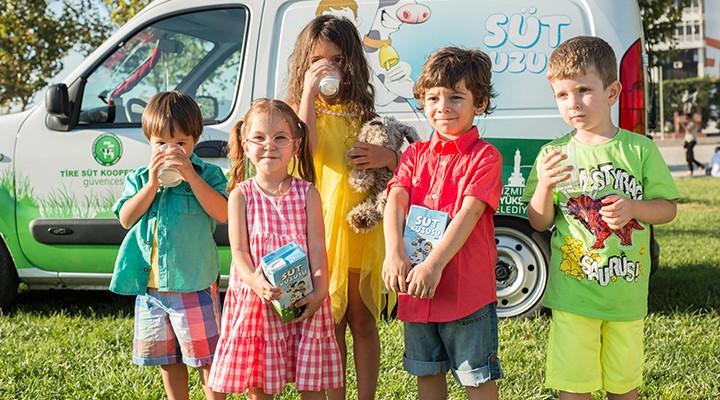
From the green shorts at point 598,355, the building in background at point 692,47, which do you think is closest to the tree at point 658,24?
the green shorts at point 598,355

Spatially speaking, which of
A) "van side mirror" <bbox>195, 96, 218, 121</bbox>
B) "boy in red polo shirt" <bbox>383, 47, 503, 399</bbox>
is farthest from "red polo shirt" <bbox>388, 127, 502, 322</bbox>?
"van side mirror" <bbox>195, 96, 218, 121</bbox>

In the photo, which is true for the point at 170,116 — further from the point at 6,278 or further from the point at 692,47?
the point at 692,47

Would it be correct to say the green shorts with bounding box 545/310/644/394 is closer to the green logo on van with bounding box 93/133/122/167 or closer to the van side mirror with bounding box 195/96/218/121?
the van side mirror with bounding box 195/96/218/121

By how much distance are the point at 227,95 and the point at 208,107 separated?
14cm

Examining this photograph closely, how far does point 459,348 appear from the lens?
8.23 ft

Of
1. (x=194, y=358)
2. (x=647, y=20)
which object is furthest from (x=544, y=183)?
(x=647, y=20)

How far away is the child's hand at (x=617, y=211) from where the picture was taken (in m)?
2.38

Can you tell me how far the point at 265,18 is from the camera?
15.0 ft

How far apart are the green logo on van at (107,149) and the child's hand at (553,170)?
3021 millimetres

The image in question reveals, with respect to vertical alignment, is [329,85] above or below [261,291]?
above

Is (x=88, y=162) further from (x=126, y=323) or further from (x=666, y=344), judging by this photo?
(x=666, y=344)

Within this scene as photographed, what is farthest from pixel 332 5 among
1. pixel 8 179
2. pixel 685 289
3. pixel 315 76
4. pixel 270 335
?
pixel 685 289

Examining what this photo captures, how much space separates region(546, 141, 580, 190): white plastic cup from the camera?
2404 millimetres

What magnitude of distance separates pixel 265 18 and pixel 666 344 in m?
2.95
